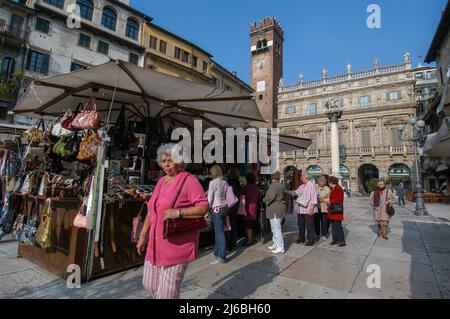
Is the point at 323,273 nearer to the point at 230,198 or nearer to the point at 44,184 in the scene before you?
the point at 230,198

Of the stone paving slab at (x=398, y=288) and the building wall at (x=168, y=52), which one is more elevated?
the building wall at (x=168, y=52)

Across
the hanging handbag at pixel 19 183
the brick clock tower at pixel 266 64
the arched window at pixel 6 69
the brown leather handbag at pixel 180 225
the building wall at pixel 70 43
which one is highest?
the brick clock tower at pixel 266 64

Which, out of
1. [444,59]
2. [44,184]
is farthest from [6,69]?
[444,59]

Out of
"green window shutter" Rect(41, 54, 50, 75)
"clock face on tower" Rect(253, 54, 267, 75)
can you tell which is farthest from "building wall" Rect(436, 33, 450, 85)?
"green window shutter" Rect(41, 54, 50, 75)

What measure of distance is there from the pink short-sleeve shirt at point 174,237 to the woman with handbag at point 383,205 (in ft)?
21.4

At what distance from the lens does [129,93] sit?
4.27 metres

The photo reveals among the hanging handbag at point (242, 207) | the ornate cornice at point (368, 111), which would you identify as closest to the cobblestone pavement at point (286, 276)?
the hanging handbag at point (242, 207)

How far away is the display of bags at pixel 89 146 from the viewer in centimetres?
380

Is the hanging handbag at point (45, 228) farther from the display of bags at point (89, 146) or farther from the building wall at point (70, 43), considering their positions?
the building wall at point (70, 43)

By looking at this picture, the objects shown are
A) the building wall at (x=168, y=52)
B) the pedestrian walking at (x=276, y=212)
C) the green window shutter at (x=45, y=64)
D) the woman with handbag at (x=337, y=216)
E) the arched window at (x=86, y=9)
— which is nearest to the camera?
the pedestrian walking at (x=276, y=212)

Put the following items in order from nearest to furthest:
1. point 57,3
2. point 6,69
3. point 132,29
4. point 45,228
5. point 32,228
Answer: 1. point 45,228
2. point 32,228
3. point 6,69
4. point 57,3
5. point 132,29

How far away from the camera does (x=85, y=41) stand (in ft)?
65.6

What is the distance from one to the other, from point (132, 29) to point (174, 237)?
25602 mm
